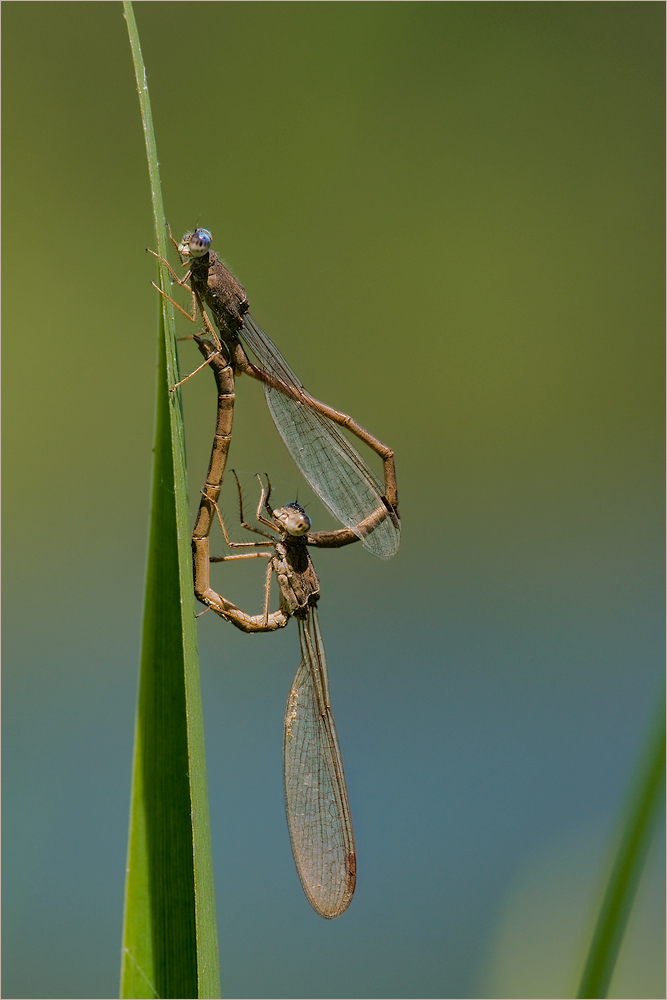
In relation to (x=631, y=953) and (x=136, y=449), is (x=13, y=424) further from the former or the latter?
(x=631, y=953)

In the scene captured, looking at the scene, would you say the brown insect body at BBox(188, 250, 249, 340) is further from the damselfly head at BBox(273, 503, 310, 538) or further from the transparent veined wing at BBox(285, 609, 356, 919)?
the transparent veined wing at BBox(285, 609, 356, 919)

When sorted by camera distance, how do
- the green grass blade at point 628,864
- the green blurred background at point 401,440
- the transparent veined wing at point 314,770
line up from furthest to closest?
1. the green blurred background at point 401,440
2. the transparent veined wing at point 314,770
3. the green grass blade at point 628,864

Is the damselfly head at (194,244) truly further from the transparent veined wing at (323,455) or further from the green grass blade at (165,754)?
the green grass blade at (165,754)

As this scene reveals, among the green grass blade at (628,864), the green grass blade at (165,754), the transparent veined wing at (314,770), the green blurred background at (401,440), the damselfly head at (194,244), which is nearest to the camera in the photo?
the green grass blade at (628,864)

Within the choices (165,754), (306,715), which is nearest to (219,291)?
(306,715)

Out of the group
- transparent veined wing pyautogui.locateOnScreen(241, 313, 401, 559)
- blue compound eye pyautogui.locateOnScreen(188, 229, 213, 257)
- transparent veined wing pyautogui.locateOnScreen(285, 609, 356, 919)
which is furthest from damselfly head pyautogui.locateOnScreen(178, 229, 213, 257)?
transparent veined wing pyautogui.locateOnScreen(285, 609, 356, 919)

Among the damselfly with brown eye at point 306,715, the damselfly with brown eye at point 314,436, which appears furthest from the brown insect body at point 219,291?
the damselfly with brown eye at point 306,715

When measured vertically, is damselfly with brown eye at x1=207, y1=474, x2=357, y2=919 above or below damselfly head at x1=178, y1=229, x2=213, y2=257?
below
